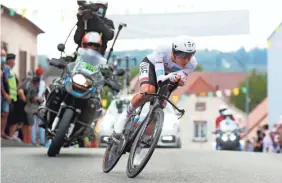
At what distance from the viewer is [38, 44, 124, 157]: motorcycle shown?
11562mm

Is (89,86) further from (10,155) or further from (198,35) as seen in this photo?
(198,35)

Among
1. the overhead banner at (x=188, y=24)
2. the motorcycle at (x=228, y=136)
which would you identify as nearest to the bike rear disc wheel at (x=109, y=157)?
the overhead banner at (x=188, y=24)

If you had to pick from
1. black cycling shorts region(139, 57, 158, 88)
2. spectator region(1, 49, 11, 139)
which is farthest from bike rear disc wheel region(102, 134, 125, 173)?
spectator region(1, 49, 11, 139)

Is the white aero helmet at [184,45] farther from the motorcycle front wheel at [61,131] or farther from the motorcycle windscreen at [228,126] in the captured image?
the motorcycle windscreen at [228,126]

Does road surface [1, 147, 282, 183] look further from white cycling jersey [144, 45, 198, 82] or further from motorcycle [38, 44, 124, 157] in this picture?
white cycling jersey [144, 45, 198, 82]

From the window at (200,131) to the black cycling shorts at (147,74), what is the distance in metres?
82.4

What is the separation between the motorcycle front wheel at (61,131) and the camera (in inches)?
439

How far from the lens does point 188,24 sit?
21969 mm

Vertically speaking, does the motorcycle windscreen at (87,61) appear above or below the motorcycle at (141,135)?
above

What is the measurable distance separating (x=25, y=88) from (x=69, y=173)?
343 inches

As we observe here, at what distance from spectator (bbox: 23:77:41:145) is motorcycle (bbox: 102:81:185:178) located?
27.2 feet

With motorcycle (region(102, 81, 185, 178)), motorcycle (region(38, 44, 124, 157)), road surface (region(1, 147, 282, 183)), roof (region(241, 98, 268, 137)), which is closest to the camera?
motorcycle (region(102, 81, 185, 178))

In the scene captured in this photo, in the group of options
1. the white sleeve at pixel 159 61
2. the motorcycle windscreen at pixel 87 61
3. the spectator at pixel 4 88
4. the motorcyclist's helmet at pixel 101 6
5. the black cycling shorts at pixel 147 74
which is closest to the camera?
the white sleeve at pixel 159 61

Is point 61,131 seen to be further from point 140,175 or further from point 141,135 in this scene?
point 141,135
